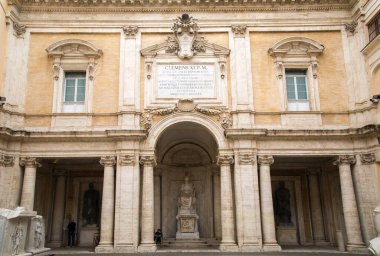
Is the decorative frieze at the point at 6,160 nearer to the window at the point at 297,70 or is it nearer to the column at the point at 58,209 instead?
the column at the point at 58,209

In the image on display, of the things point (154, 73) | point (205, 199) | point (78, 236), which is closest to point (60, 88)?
point (154, 73)

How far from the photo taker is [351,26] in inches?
712

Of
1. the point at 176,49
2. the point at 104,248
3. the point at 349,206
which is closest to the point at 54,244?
the point at 104,248

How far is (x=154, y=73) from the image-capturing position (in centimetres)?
1764

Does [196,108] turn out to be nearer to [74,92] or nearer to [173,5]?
[173,5]

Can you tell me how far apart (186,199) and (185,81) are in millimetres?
5808

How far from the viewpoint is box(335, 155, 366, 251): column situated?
51.8 ft

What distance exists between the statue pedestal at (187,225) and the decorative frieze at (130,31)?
28.4 ft

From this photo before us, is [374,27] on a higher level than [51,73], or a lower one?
higher

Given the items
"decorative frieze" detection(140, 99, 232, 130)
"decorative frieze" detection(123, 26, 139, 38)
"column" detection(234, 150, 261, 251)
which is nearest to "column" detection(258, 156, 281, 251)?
"column" detection(234, 150, 261, 251)

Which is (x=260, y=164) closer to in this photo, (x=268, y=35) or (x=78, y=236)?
(x=268, y=35)

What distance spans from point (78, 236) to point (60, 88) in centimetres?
726

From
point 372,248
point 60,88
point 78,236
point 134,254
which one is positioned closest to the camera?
point 372,248

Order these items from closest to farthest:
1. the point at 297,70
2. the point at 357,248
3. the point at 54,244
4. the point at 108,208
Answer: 1. the point at 357,248
2. the point at 108,208
3. the point at 297,70
4. the point at 54,244
